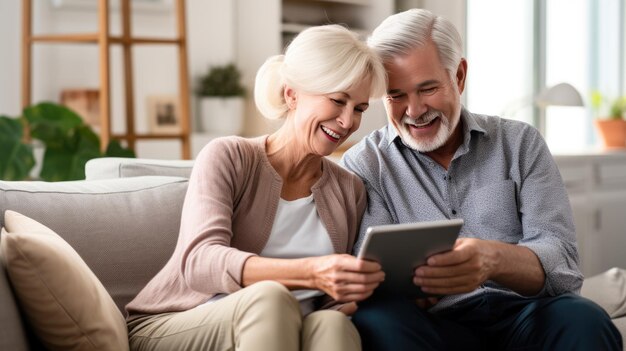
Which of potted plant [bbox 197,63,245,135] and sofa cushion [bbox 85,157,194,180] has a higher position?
potted plant [bbox 197,63,245,135]

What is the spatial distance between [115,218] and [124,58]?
1871 millimetres

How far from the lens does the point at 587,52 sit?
6090 millimetres

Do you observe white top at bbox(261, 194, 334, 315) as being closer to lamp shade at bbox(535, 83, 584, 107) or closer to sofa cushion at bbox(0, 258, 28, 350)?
sofa cushion at bbox(0, 258, 28, 350)

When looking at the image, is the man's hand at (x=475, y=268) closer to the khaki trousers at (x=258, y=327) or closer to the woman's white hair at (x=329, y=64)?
the khaki trousers at (x=258, y=327)

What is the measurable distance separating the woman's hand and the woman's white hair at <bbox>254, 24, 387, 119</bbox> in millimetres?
420

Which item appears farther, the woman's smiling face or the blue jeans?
the woman's smiling face

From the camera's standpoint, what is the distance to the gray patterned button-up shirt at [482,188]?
2152mm

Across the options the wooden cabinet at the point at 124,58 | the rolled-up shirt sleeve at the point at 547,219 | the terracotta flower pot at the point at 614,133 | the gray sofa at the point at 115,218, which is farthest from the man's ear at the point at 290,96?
the terracotta flower pot at the point at 614,133

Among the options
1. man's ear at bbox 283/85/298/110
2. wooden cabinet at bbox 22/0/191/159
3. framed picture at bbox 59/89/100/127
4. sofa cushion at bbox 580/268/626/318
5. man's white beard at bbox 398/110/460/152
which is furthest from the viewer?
framed picture at bbox 59/89/100/127

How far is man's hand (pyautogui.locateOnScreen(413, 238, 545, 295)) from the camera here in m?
1.83

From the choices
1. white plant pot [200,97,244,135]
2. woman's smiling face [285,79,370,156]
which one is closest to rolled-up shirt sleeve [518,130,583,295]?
woman's smiling face [285,79,370,156]

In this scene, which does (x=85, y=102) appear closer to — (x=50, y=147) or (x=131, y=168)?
(x=50, y=147)

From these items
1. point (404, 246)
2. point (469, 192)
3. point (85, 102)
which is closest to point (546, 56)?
point (85, 102)

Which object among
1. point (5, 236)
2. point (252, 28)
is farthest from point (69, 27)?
point (5, 236)
